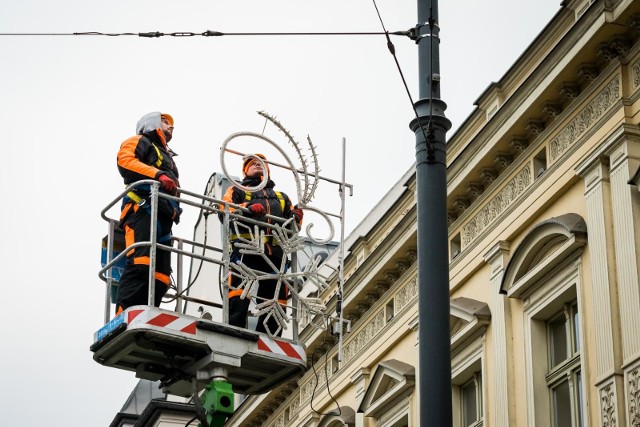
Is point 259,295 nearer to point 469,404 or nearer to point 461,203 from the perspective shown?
point 469,404

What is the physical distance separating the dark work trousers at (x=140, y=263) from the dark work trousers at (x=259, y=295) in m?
0.73

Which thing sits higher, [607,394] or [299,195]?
[299,195]

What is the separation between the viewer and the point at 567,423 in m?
15.9

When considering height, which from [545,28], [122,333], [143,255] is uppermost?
[545,28]

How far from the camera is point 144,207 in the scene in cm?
1298

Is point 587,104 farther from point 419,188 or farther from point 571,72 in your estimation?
point 419,188

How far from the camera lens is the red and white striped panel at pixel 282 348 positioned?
12.6m

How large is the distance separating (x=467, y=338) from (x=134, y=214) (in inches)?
271

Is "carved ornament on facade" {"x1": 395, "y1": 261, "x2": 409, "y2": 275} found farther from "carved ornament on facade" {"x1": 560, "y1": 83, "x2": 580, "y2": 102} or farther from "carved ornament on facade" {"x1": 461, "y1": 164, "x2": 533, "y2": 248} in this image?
"carved ornament on facade" {"x1": 560, "y1": 83, "x2": 580, "y2": 102}

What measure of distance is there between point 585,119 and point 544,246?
1637mm

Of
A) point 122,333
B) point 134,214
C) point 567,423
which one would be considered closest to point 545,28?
point 567,423

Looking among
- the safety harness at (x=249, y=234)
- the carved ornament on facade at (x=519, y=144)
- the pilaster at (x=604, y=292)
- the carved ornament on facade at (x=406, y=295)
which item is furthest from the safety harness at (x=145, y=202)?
the carved ornament on facade at (x=406, y=295)

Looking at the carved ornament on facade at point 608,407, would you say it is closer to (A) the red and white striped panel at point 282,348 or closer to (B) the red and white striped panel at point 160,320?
(A) the red and white striped panel at point 282,348

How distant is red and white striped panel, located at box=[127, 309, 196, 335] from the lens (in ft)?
39.1
